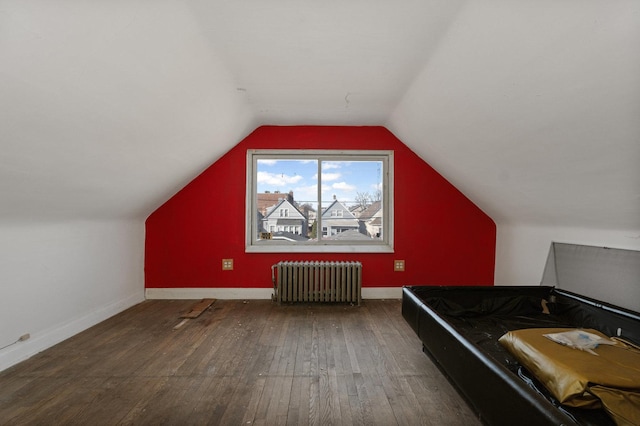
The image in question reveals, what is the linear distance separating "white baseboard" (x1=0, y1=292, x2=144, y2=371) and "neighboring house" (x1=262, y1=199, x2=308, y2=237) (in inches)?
74.3

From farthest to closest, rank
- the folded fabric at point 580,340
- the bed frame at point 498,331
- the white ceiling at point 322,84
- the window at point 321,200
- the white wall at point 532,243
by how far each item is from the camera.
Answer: the window at point 321,200
the white wall at point 532,243
the folded fabric at point 580,340
the white ceiling at point 322,84
the bed frame at point 498,331

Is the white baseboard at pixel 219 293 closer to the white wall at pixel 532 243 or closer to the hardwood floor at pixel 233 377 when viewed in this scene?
the hardwood floor at pixel 233 377

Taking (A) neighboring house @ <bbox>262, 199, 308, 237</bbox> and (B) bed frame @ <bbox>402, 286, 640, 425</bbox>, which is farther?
(A) neighboring house @ <bbox>262, 199, 308, 237</bbox>

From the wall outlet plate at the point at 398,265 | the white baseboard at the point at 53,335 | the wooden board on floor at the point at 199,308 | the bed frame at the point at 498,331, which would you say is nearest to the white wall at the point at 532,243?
the bed frame at the point at 498,331

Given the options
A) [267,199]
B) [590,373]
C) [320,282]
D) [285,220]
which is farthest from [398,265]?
[590,373]

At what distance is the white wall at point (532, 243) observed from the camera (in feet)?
7.34

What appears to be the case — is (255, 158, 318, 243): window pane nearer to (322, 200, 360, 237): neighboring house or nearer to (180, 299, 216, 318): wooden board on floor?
(322, 200, 360, 237): neighboring house

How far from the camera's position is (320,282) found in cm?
355

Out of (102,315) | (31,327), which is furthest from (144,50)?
(102,315)

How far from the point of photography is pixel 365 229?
3.96 m

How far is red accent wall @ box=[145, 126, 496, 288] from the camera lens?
3.73m

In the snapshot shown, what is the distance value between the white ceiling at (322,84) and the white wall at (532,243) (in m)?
0.11

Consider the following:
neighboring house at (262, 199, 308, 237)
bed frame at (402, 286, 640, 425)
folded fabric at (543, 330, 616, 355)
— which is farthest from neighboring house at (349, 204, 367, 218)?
folded fabric at (543, 330, 616, 355)

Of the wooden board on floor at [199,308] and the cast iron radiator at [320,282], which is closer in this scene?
the wooden board on floor at [199,308]
